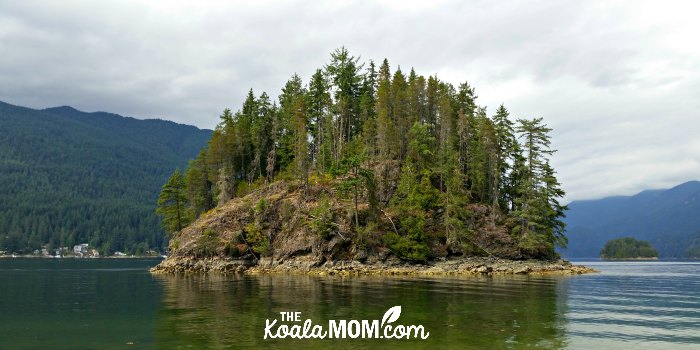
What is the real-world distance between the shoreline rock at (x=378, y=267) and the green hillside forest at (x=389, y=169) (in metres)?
2.67

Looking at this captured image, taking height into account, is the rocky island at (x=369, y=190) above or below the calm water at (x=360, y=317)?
above

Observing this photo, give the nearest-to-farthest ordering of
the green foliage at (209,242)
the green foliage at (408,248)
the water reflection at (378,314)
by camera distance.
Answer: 1. the water reflection at (378,314)
2. the green foliage at (408,248)
3. the green foliage at (209,242)

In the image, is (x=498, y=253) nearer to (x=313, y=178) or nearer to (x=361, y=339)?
(x=313, y=178)

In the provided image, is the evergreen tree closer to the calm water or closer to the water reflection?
the calm water

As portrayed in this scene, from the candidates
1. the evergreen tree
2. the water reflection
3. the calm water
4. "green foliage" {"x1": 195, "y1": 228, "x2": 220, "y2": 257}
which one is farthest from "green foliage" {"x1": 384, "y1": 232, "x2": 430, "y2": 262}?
the evergreen tree

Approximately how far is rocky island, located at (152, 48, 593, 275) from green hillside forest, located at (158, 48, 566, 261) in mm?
298

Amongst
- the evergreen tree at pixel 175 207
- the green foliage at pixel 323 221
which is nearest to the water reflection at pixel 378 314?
the green foliage at pixel 323 221

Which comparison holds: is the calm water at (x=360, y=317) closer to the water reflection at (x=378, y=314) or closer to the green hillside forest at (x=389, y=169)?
the water reflection at (x=378, y=314)

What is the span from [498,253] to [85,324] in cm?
7092

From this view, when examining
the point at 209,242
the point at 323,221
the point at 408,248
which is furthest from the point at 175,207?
the point at 408,248

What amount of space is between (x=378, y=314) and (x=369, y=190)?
56860 mm

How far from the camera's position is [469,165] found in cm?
9531

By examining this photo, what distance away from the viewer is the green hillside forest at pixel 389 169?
3371 inches

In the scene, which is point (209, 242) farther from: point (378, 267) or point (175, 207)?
point (378, 267)
